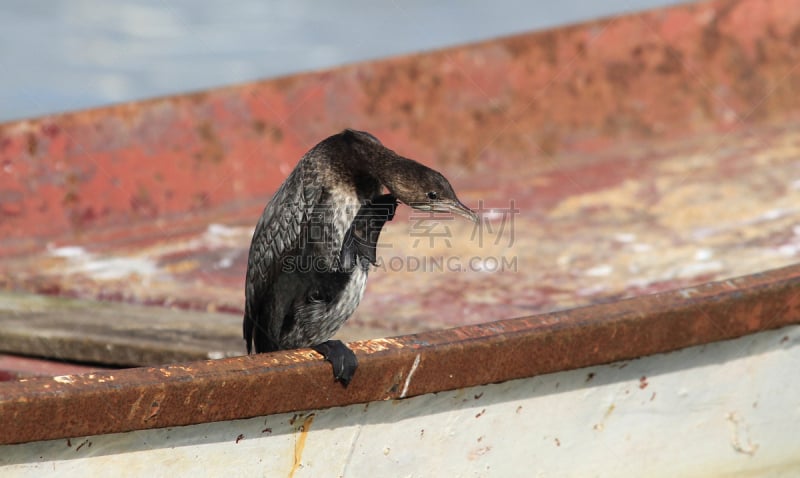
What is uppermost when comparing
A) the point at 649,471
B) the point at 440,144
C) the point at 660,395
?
the point at 440,144

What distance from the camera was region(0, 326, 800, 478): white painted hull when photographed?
2.31m

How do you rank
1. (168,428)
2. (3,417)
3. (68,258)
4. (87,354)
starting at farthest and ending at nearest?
(68,258) < (87,354) < (168,428) < (3,417)

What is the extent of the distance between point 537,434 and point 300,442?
30.1 inches

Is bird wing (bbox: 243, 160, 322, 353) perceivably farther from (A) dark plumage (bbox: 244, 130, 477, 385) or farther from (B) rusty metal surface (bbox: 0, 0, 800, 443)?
→ (B) rusty metal surface (bbox: 0, 0, 800, 443)

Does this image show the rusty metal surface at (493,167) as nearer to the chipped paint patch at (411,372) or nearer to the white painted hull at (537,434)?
the white painted hull at (537,434)

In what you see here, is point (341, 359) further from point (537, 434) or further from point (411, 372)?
point (537, 434)

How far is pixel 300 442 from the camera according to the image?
249 cm

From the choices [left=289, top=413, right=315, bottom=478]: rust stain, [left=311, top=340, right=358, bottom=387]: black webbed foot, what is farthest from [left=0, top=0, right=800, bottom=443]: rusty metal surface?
[left=289, top=413, right=315, bottom=478]: rust stain

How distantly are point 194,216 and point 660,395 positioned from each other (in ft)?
14.0

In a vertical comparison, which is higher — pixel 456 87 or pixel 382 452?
pixel 456 87

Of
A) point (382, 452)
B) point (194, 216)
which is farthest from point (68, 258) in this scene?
point (382, 452)

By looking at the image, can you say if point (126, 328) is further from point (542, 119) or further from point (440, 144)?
point (542, 119)

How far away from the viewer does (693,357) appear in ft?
9.83

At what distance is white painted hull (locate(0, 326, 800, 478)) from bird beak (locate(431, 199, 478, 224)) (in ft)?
1.63
